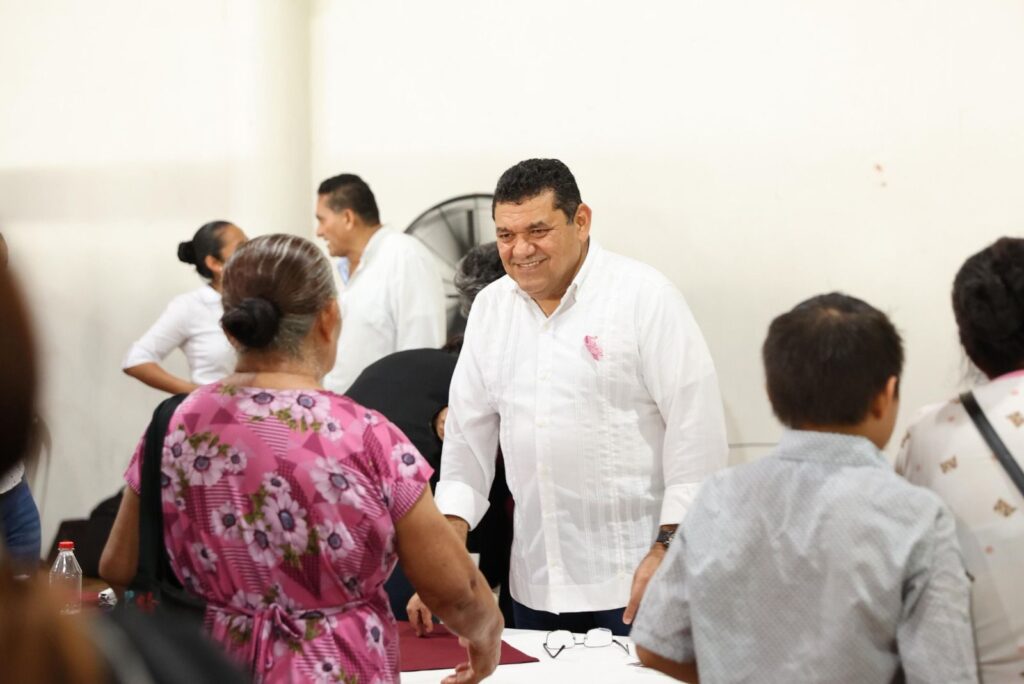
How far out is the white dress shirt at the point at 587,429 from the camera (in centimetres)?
269

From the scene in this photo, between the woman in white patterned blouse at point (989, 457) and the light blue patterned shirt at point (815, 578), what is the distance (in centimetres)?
13

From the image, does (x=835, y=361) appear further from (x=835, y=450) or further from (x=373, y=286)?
(x=373, y=286)

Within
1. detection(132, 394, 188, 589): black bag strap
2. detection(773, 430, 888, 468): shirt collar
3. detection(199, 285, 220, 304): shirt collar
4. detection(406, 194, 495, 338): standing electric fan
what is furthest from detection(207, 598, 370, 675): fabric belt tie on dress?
detection(199, 285, 220, 304): shirt collar

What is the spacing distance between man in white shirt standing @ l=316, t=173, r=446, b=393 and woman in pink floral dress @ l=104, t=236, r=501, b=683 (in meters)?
2.70

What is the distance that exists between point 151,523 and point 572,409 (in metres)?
1.15

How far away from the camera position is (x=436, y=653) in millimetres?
2441

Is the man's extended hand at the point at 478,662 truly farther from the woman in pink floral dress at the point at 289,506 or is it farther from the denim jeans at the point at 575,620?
the denim jeans at the point at 575,620

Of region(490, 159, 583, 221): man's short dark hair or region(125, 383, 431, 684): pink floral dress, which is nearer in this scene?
region(125, 383, 431, 684): pink floral dress

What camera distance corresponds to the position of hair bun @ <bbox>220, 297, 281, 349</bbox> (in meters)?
1.79

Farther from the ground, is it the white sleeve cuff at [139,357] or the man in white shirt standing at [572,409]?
the man in white shirt standing at [572,409]

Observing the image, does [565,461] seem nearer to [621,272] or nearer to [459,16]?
[621,272]

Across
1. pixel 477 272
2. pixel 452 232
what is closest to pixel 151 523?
pixel 477 272

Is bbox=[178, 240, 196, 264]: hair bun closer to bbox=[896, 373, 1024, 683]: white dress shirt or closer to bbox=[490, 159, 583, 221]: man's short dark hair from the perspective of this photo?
bbox=[490, 159, 583, 221]: man's short dark hair

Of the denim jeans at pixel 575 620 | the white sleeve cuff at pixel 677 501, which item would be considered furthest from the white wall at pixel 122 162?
the white sleeve cuff at pixel 677 501
